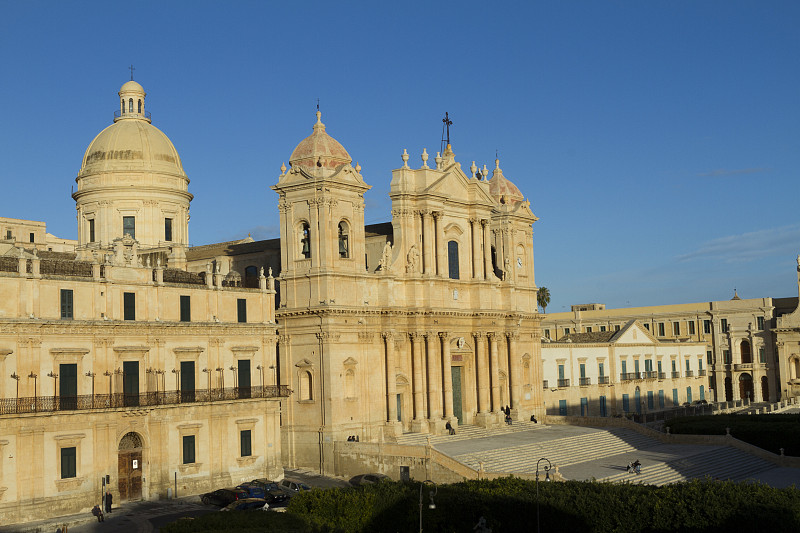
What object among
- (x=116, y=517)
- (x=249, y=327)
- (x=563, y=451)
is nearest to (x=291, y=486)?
(x=116, y=517)

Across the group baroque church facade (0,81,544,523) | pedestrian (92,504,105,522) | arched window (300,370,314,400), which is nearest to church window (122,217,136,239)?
baroque church facade (0,81,544,523)

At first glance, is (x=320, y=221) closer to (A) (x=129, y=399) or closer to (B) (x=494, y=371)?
(A) (x=129, y=399)

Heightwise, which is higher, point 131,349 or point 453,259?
point 453,259

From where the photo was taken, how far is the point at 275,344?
54.1 m

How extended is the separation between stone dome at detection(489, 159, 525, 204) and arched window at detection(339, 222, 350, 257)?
17.2 m

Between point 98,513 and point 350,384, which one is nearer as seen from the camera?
point 98,513

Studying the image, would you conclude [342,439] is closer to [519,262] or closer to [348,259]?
[348,259]

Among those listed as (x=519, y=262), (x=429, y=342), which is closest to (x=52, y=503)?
(x=429, y=342)

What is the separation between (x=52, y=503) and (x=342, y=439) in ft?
55.4

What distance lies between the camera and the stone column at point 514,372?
66.7m

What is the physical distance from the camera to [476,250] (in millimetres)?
64625

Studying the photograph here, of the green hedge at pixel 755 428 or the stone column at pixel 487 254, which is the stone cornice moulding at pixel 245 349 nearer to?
the stone column at pixel 487 254

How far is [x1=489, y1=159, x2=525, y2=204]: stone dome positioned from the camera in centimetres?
7175

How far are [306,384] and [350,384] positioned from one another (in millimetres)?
2495
